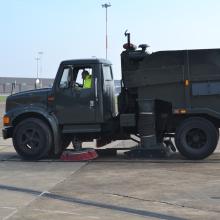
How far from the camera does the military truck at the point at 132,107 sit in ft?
40.5

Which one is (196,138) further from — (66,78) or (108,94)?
(66,78)

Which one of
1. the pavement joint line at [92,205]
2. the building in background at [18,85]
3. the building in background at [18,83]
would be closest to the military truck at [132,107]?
the pavement joint line at [92,205]

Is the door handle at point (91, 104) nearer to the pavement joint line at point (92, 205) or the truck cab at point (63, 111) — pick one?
the truck cab at point (63, 111)

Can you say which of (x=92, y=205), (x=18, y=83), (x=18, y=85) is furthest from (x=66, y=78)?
(x=18, y=83)

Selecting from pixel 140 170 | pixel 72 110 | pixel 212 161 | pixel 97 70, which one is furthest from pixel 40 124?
pixel 212 161

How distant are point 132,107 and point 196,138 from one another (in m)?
1.71

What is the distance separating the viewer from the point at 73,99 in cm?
1292

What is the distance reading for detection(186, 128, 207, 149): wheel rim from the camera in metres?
12.6

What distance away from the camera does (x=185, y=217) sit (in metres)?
7.07

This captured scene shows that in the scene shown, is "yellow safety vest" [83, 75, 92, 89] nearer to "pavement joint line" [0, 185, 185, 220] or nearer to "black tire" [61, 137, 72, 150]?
"black tire" [61, 137, 72, 150]

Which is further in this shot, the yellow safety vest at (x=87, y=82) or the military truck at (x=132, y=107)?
the yellow safety vest at (x=87, y=82)

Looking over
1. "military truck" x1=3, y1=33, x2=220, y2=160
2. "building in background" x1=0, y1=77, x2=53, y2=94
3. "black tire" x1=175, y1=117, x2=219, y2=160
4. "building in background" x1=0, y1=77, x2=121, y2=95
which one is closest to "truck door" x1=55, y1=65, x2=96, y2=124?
"military truck" x1=3, y1=33, x2=220, y2=160

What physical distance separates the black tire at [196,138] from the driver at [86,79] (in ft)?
7.73

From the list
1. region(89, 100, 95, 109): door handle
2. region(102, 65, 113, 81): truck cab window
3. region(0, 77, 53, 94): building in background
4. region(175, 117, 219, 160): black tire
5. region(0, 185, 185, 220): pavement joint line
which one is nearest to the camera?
region(0, 185, 185, 220): pavement joint line
